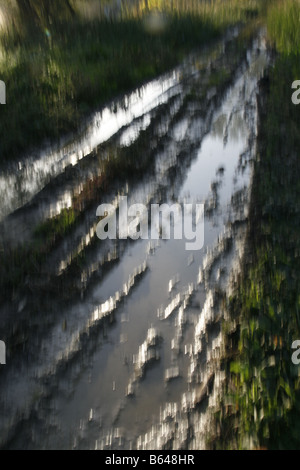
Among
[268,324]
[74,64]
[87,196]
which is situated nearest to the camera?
[268,324]

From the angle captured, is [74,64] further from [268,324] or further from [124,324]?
[268,324]

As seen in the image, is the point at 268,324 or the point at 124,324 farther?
the point at 124,324

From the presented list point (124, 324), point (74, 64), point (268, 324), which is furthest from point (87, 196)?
point (74, 64)

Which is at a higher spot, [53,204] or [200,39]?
[200,39]

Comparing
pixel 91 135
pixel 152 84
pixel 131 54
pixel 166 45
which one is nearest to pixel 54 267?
pixel 91 135

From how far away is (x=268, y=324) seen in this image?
10.6ft

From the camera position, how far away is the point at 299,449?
8.07 feet

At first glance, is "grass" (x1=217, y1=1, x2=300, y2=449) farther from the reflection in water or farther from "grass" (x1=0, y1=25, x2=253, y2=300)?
"grass" (x1=0, y1=25, x2=253, y2=300)

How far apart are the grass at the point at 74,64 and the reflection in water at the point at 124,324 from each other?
1.38m

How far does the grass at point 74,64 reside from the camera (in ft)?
23.5

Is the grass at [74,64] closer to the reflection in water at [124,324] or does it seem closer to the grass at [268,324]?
the reflection in water at [124,324]

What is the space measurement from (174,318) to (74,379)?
858 mm

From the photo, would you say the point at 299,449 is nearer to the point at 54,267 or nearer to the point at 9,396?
the point at 9,396

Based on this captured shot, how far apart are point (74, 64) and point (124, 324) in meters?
7.99
